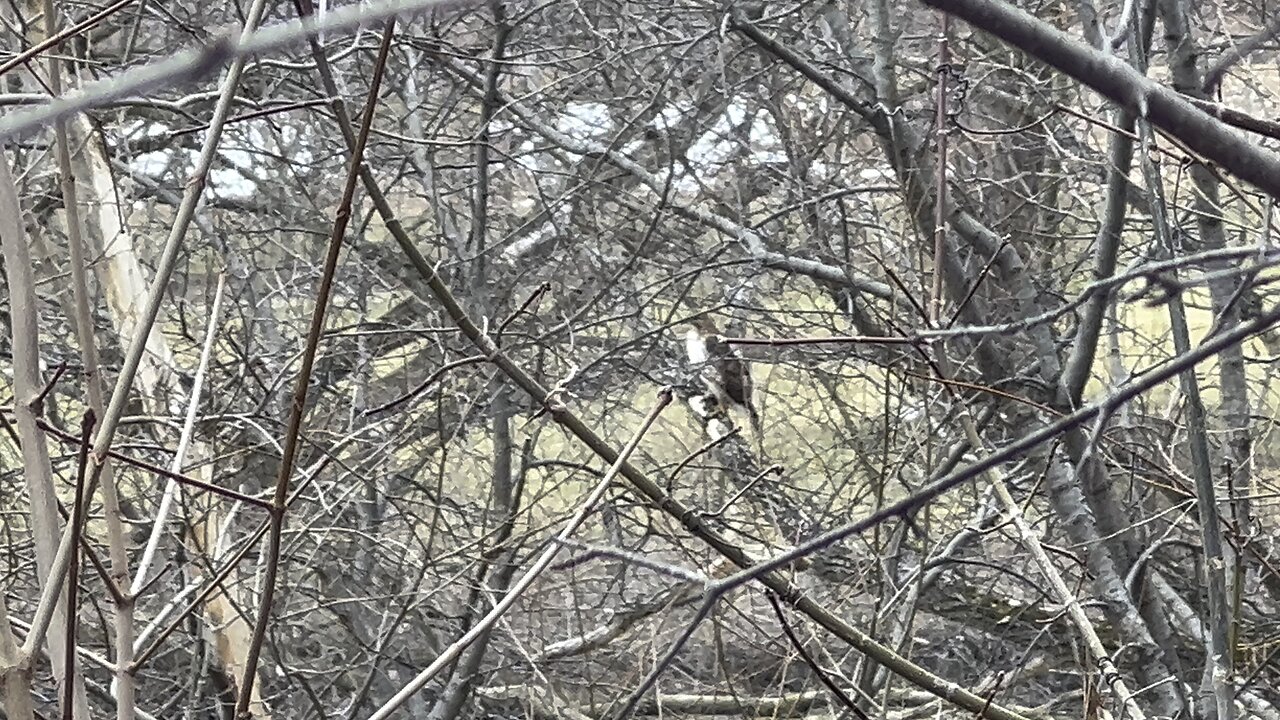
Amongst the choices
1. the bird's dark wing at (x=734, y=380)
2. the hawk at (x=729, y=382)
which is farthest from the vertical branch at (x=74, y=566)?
the bird's dark wing at (x=734, y=380)

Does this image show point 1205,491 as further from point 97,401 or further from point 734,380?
point 734,380

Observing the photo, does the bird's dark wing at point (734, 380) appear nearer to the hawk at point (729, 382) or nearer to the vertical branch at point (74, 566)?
the hawk at point (729, 382)

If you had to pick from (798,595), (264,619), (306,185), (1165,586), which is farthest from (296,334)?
(264,619)

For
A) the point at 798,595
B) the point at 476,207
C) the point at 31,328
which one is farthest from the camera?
the point at 476,207

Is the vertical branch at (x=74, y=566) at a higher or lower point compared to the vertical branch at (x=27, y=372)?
lower

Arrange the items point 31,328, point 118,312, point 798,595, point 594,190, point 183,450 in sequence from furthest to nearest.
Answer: point 594,190
point 118,312
point 798,595
point 183,450
point 31,328

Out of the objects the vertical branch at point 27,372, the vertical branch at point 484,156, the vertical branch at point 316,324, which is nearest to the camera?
the vertical branch at point 316,324

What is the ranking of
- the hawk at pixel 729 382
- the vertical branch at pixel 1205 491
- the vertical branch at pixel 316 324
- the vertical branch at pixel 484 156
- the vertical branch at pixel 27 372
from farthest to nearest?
1. the vertical branch at pixel 484 156
2. the hawk at pixel 729 382
3. the vertical branch at pixel 1205 491
4. the vertical branch at pixel 27 372
5. the vertical branch at pixel 316 324

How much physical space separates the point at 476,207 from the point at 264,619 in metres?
4.13

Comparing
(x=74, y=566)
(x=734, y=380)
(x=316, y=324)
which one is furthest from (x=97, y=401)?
(x=734, y=380)

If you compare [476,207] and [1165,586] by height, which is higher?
[476,207]

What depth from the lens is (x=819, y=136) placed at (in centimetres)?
522

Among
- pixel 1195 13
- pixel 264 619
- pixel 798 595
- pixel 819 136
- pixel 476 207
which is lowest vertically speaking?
pixel 264 619

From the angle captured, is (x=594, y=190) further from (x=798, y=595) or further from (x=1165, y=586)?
(x=798, y=595)
